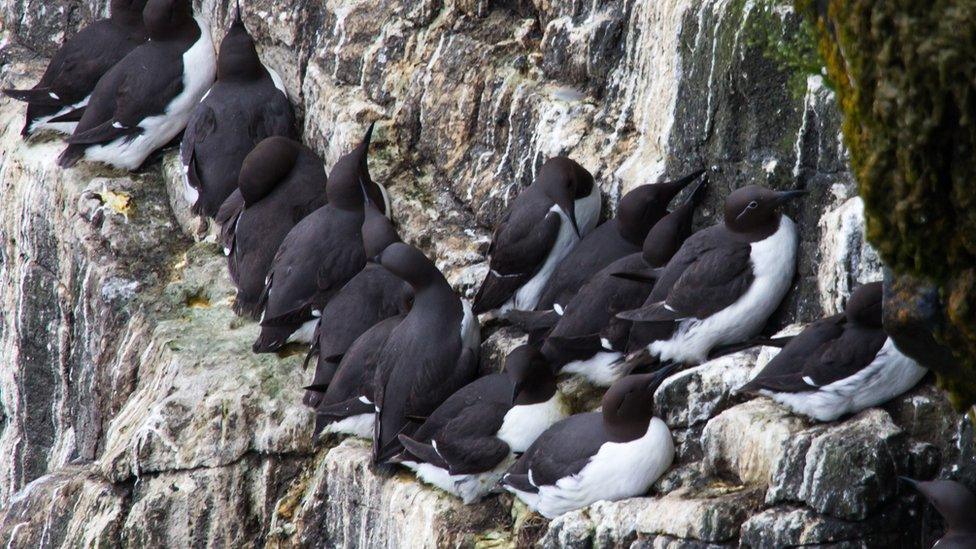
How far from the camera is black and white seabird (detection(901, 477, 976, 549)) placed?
4758mm

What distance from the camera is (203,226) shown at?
9109 millimetres

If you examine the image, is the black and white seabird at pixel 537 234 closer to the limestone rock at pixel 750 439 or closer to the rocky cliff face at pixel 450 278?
the rocky cliff face at pixel 450 278

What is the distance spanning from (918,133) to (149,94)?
663cm

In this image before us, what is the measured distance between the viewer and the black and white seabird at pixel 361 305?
24.2 feet

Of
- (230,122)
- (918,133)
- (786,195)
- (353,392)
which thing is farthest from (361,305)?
(918,133)

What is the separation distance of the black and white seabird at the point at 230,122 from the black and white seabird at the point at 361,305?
1563mm

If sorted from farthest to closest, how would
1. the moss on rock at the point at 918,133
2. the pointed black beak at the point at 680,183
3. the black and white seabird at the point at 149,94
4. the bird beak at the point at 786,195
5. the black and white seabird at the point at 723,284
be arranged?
the black and white seabird at the point at 149,94
the pointed black beak at the point at 680,183
the black and white seabird at the point at 723,284
the bird beak at the point at 786,195
the moss on rock at the point at 918,133

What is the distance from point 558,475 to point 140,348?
3.31 metres

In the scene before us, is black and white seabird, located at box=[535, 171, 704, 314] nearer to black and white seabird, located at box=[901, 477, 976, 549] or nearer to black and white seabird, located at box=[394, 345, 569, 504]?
black and white seabird, located at box=[394, 345, 569, 504]

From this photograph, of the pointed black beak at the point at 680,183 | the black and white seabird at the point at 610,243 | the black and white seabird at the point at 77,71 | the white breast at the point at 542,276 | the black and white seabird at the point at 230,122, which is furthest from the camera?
the black and white seabird at the point at 77,71

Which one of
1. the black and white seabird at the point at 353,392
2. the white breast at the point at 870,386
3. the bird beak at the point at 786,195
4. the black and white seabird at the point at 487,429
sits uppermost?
the bird beak at the point at 786,195

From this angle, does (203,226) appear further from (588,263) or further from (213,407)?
(588,263)

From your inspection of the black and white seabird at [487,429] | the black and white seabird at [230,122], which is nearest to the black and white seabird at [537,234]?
the black and white seabird at [487,429]

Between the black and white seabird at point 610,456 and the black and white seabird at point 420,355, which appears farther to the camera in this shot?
the black and white seabird at point 420,355
